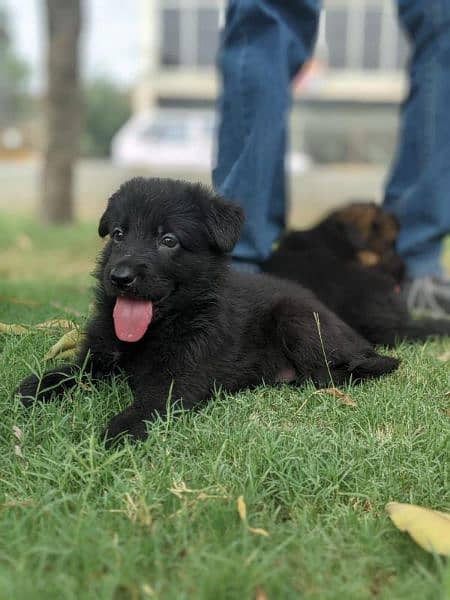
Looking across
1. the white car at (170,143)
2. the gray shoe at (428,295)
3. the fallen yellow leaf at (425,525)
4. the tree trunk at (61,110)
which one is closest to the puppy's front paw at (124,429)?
the fallen yellow leaf at (425,525)

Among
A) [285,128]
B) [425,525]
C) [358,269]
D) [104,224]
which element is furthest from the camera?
[358,269]

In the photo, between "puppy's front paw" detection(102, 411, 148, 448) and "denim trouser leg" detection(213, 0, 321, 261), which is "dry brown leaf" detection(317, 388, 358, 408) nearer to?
"puppy's front paw" detection(102, 411, 148, 448)

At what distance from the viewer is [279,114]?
13.2 feet

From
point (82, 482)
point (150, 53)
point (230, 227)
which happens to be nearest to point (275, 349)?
point (230, 227)

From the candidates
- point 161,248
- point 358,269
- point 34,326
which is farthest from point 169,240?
point 358,269

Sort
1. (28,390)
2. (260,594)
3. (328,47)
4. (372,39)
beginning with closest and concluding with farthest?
(260,594)
(28,390)
(372,39)
(328,47)

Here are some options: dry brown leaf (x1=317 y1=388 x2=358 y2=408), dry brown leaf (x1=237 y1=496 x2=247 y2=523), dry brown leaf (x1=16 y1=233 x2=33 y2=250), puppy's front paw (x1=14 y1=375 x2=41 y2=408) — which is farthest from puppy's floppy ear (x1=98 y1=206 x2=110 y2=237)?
dry brown leaf (x1=16 y1=233 x2=33 y2=250)

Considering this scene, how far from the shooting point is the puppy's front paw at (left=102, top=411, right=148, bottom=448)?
232 centimetres

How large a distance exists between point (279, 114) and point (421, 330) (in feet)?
4.58

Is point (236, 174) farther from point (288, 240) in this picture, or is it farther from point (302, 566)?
point (302, 566)

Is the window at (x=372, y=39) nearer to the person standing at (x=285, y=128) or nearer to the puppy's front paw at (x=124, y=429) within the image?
the person standing at (x=285, y=128)

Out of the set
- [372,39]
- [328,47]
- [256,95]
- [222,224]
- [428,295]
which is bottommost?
[428,295]

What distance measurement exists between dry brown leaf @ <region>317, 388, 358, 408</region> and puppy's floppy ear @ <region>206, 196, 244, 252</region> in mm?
651

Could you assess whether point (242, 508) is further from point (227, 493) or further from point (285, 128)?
point (285, 128)
